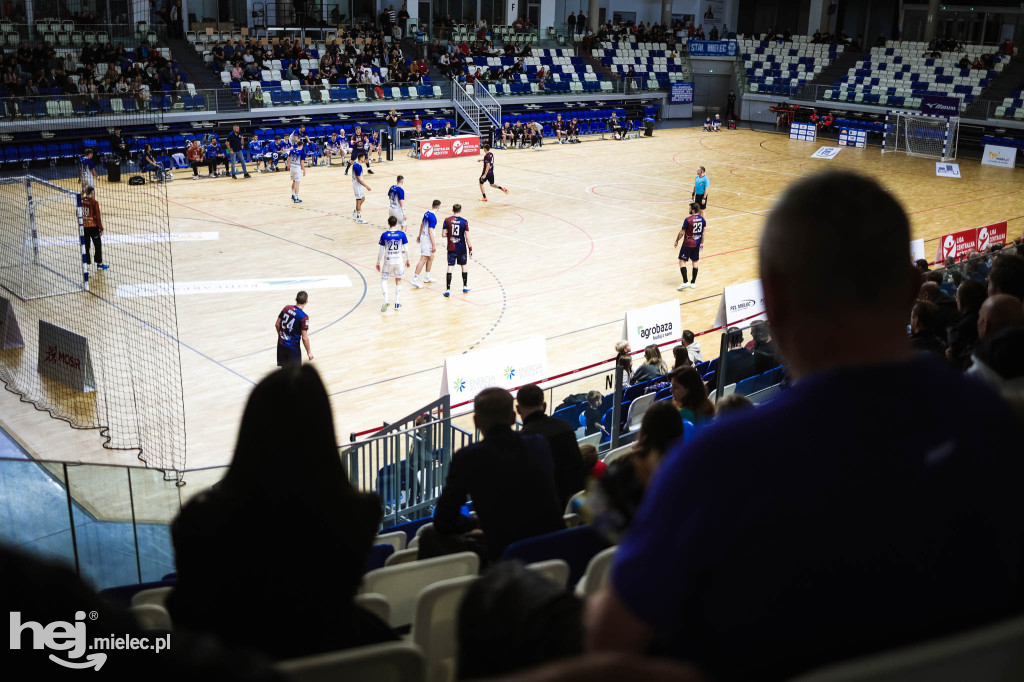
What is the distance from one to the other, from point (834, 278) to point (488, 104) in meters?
41.0

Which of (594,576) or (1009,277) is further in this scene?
(1009,277)

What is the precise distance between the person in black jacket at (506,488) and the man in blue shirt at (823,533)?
279cm

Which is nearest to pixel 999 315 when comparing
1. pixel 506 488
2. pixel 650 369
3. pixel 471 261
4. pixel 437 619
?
pixel 506 488

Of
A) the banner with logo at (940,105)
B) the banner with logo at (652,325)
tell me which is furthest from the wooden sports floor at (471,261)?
the banner with logo at (940,105)

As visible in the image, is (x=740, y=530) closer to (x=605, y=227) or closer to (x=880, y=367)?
(x=880, y=367)

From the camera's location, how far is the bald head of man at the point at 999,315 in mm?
4535

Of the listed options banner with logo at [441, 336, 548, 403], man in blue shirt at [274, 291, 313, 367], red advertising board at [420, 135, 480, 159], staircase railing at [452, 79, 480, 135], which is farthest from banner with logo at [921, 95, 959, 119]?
man in blue shirt at [274, 291, 313, 367]

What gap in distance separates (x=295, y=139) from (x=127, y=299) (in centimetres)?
1542

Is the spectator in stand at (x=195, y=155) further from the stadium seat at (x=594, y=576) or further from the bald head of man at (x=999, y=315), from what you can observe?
the stadium seat at (x=594, y=576)

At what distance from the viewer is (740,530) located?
1.31 metres

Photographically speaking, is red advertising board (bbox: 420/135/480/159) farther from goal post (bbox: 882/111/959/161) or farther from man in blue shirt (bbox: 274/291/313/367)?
man in blue shirt (bbox: 274/291/313/367)

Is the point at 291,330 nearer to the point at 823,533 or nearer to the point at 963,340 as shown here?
the point at 963,340

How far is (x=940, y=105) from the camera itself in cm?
4031

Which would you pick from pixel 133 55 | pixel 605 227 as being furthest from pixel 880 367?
pixel 133 55
